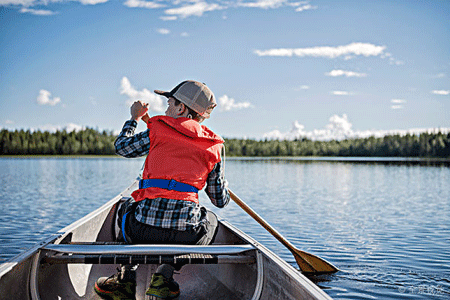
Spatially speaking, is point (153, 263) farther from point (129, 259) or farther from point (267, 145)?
point (267, 145)

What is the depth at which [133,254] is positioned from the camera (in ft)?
10.4

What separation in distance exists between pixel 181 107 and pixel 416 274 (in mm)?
4569

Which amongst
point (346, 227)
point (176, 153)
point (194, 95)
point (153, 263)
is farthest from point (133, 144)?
point (346, 227)

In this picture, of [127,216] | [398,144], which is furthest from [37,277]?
[398,144]

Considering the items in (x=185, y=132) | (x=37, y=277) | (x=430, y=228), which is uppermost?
(x=185, y=132)

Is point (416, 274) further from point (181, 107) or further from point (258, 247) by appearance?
point (181, 107)

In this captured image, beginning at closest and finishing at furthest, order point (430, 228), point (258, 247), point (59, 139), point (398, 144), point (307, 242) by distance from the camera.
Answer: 1. point (258, 247)
2. point (307, 242)
3. point (430, 228)
4. point (398, 144)
5. point (59, 139)

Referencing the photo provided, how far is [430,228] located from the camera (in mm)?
10422

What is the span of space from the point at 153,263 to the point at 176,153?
2.44 ft

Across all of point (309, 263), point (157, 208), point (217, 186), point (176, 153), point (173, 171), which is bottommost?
point (309, 263)

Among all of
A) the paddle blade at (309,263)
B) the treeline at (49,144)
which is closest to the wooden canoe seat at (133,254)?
the paddle blade at (309,263)

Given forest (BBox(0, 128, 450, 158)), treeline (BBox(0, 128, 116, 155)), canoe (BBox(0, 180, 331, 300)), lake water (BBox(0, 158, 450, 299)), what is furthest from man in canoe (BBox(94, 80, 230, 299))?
treeline (BBox(0, 128, 116, 155))

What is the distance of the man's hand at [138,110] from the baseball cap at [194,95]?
27 centimetres

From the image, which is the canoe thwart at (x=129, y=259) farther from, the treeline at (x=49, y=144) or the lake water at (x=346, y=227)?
the treeline at (x=49, y=144)
